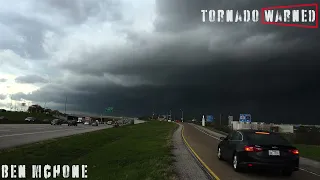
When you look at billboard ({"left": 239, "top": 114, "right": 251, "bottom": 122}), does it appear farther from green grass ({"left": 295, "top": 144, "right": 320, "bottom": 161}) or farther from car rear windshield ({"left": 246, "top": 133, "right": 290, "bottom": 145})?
car rear windshield ({"left": 246, "top": 133, "right": 290, "bottom": 145})

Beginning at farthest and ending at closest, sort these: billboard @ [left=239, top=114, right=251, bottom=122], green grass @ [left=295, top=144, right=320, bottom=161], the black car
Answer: billboard @ [left=239, top=114, right=251, bottom=122], green grass @ [left=295, top=144, right=320, bottom=161], the black car

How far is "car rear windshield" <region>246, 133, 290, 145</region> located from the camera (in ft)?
40.3

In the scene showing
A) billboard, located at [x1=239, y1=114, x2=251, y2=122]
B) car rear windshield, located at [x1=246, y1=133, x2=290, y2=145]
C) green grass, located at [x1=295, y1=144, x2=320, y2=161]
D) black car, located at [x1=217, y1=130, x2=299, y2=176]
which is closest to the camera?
black car, located at [x1=217, y1=130, x2=299, y2=176]

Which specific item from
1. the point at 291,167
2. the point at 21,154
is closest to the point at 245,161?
the point at 291,167

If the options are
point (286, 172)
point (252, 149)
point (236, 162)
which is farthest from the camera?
point (236, 162)

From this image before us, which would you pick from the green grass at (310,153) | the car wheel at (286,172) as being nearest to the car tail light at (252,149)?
the car wheel at (286,172)

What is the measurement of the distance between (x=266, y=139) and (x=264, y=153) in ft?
2.42

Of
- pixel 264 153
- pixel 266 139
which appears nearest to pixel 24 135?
pixel 266 139

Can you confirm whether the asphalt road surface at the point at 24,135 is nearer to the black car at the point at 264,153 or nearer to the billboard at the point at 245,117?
the black car at the point at 264,153

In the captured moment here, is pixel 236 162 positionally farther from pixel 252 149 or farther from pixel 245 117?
pixel 245 117

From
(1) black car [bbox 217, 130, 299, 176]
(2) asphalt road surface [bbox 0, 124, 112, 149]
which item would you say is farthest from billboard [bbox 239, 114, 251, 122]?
(1) black car [bbox 217, 130, 299, 176]

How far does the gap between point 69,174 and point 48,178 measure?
0.79 m

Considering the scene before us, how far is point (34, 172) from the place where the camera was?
1409 centimetres

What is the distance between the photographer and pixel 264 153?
1196cm
